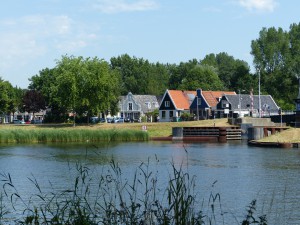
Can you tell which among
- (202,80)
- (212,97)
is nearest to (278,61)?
(202,80)

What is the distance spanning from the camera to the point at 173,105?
110812 millimetres

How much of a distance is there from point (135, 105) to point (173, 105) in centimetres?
2146

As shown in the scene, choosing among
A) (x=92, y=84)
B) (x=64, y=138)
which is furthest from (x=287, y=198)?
(x=92, y=84)

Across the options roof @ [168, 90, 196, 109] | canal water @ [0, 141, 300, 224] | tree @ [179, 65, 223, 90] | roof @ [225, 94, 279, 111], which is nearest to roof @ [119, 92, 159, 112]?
tree @ [179, 65, 223, 90]

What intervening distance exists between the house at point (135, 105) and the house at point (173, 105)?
16.8 m

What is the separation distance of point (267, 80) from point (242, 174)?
99726mm

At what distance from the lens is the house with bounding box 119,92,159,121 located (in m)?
131

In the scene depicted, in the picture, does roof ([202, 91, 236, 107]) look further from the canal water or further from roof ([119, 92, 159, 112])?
the canal water

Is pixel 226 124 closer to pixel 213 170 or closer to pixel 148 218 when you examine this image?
pixel 213 170

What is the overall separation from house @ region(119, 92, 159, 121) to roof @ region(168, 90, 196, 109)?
1613cm

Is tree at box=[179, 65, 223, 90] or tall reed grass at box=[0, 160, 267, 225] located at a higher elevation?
tree at box=[179, 65, 223, 90]

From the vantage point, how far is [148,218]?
11.3 m

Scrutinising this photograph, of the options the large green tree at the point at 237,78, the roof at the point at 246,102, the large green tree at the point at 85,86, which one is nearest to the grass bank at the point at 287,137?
the large green tree at the point at 85,86

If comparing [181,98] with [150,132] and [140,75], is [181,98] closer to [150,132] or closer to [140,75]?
[150,132]
